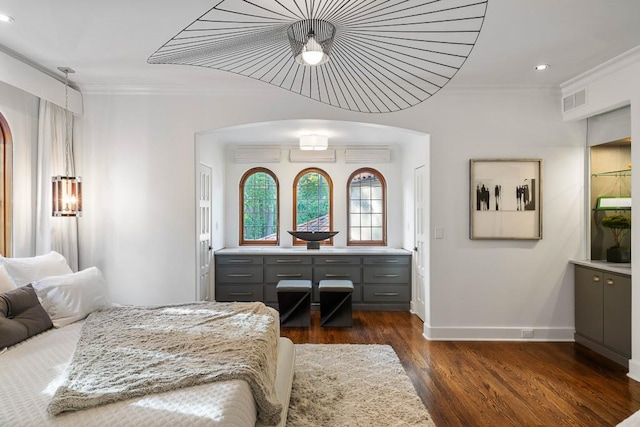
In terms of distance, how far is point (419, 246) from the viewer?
5449mm

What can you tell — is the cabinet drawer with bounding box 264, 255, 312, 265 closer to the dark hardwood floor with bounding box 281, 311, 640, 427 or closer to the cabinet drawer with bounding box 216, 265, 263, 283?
the cabinet drawer with bounding box 216, 265, 263, 283

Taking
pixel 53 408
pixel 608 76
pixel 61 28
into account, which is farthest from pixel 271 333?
pixel 608 76

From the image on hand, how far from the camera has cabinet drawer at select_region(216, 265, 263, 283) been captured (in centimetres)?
587

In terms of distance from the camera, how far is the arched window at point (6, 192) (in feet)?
11.9

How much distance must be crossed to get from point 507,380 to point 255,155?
4623mm

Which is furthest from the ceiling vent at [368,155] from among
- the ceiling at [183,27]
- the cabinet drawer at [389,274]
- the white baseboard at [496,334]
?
the white baseboard at [496,334]

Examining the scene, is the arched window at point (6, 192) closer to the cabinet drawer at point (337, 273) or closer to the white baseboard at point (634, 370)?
the cabinet drawer at point (337, 273)

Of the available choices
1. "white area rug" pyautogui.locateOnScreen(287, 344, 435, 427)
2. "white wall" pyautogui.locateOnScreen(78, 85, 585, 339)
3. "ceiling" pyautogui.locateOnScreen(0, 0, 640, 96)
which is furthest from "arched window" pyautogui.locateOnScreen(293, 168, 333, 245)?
"white area rug" pyautogui.locateOnScreen(287, 344, 435, 427)

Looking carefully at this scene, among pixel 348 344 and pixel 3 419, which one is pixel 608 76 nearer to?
pixel 348 344

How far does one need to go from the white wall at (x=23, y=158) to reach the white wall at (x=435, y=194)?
0.54 meters

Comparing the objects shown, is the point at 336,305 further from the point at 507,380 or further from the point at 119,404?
the point at 119,404

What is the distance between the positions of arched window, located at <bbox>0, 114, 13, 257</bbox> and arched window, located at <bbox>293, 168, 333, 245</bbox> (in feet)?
12.6

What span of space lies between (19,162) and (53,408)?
114 inches

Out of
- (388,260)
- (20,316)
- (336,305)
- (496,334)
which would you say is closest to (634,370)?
(496,334)
